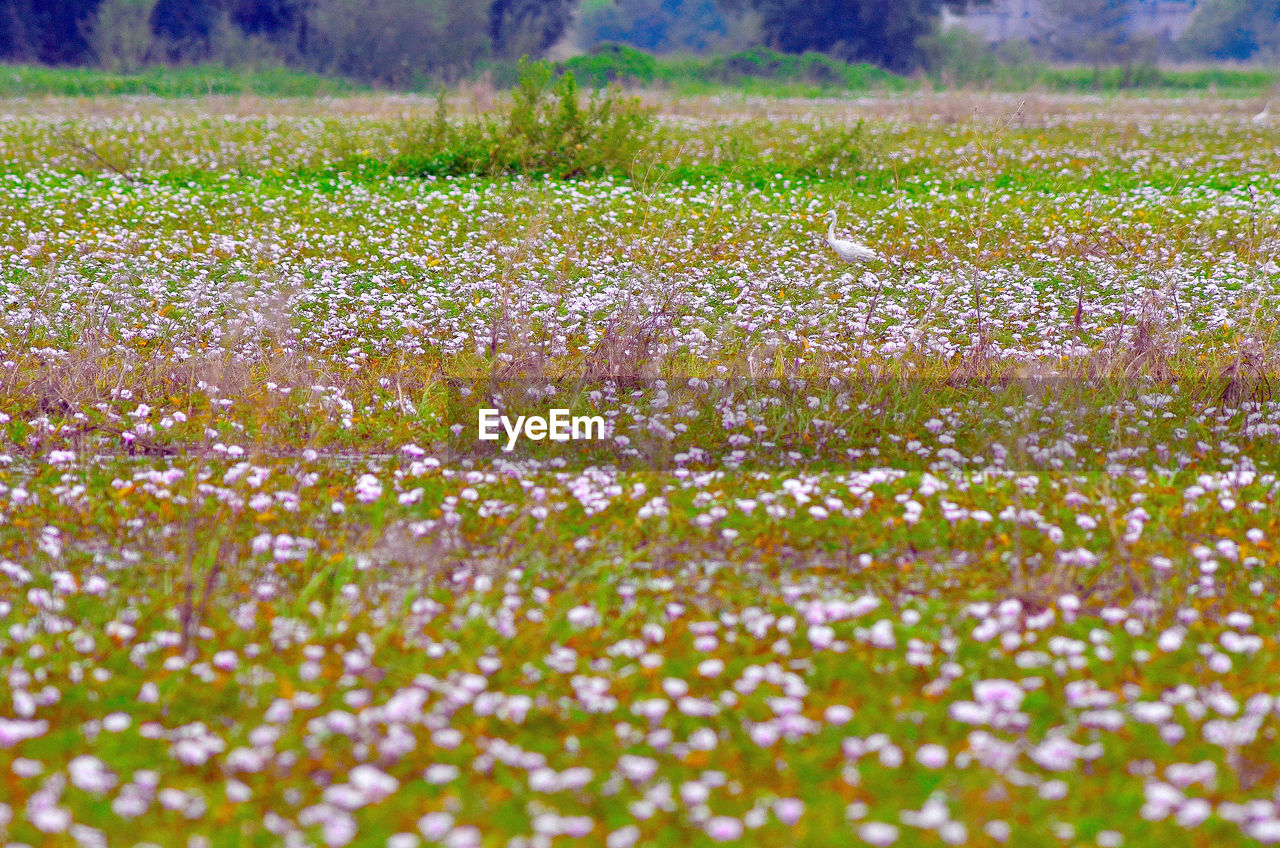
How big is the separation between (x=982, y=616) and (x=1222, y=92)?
36.6 m

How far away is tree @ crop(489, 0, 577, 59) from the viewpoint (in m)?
47.6

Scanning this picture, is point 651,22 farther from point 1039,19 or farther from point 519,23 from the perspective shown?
point 519,23

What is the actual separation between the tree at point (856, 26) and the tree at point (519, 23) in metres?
10.5

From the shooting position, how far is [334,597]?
14.3ft

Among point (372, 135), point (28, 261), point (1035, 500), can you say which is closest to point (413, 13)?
point (372, 135)

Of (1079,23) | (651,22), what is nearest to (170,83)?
(1079,23)

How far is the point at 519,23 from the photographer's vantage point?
48031 mm

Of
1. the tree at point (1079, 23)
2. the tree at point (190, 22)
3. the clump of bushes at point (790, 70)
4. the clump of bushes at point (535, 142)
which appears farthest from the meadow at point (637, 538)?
the tree at point (1079, 23)

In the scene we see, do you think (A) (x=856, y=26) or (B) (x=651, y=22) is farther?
(B) (x=651, y=22)

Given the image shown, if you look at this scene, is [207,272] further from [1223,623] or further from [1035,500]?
[1223,623]

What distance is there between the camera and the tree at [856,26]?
166ft

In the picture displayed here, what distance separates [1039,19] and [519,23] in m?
37.8

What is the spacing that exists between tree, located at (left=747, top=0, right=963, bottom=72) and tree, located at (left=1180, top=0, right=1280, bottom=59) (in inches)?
1277

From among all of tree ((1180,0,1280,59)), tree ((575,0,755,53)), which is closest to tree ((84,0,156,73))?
tree ((575,0,755,53))
